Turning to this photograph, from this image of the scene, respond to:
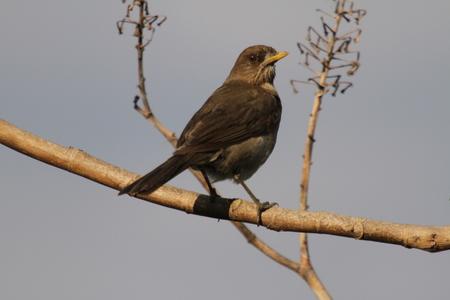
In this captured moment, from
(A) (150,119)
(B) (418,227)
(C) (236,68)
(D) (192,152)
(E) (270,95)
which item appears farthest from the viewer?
(C) (236,68)

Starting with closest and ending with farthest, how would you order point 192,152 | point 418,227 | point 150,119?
point 418,227, point 150,119, point 192,152

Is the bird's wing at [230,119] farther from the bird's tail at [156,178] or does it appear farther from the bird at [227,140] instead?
the bird's tail at [156,178]

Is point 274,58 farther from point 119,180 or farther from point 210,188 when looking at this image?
point 119,180

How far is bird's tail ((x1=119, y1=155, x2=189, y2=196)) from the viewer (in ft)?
17.6

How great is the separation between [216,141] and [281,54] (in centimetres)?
216

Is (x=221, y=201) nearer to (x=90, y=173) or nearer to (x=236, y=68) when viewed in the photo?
(x=90, y=173)

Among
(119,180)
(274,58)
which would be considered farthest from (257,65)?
(119,180)

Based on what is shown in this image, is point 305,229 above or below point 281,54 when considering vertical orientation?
below

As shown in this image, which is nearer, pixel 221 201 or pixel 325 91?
pixel 325 91

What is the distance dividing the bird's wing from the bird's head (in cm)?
40

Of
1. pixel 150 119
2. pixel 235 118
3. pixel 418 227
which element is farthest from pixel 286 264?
pixel 235 118

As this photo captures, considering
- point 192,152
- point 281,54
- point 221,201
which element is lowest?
point 221,201

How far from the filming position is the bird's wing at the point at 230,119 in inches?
254

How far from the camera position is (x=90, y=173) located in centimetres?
568
